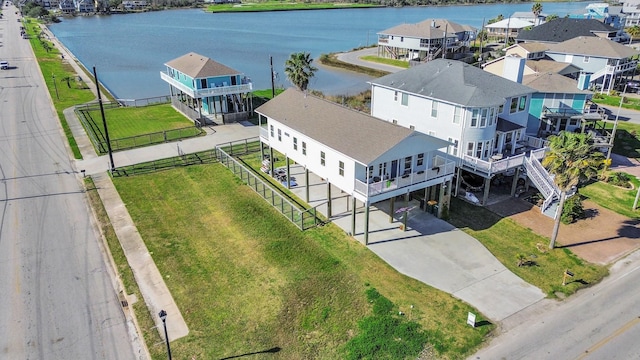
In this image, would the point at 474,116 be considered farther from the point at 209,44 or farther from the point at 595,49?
the point at 209,44

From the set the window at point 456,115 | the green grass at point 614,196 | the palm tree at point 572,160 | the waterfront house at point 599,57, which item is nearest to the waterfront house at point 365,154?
the window at point 456,115

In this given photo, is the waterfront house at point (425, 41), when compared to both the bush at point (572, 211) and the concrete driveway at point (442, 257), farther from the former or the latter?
the concrete driveway at point (442, 257)

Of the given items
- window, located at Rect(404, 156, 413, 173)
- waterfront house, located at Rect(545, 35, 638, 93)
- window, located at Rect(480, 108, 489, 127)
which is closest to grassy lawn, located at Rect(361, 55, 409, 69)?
waterfront house, located at Rect(545, 35, 638, 93)

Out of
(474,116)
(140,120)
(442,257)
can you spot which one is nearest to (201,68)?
(140,120)

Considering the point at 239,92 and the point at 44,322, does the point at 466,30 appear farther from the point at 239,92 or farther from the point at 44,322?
the point at 44,322

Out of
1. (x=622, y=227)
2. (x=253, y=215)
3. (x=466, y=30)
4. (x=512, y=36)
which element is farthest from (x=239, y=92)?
(x=512, y=36)

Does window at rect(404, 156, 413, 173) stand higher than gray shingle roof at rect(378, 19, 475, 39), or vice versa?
gray shingle roof at rect(378, 19, 475, 39)

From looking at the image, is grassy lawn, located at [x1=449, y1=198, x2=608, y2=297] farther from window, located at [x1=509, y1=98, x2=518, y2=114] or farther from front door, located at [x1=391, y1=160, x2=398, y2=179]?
window, located at [x1=509, y1=98, x2=518, y2=114]
